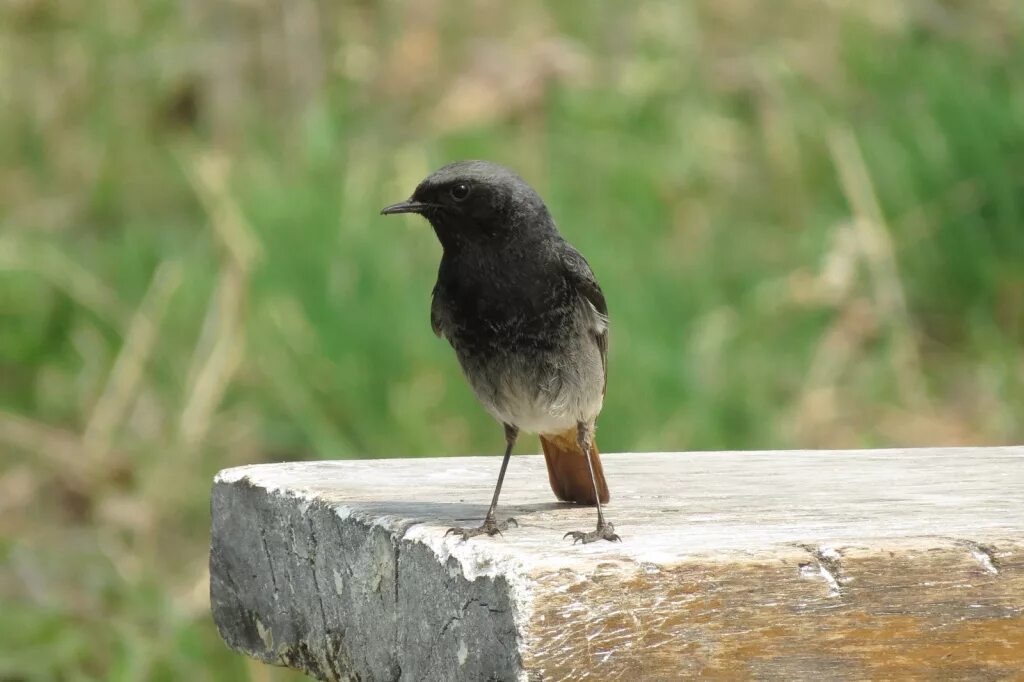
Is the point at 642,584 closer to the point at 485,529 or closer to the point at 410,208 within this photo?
the point at 485,529

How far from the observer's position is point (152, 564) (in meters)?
5.15

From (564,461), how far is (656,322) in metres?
2.39

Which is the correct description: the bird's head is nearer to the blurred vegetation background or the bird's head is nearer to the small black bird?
the small black bird

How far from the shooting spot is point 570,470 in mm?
2990

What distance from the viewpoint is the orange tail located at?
2.90 meters

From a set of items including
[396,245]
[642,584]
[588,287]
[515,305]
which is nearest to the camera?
[642,584]

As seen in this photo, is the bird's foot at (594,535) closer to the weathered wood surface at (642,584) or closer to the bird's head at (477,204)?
the weathered wood surface at (642,584)

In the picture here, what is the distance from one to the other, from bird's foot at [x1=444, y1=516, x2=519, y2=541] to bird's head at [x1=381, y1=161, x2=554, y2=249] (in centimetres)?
61

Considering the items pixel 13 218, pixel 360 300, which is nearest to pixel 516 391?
pixel 360 300

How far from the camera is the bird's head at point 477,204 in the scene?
2875 mm

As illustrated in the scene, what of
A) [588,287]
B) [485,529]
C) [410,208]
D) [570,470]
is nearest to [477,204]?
[410,208]

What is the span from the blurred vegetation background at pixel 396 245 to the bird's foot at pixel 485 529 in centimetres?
214

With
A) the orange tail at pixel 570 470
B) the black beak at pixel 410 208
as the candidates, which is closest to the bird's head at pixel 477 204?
the black beak at pixel 410 208

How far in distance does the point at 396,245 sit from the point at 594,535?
11.0ft
